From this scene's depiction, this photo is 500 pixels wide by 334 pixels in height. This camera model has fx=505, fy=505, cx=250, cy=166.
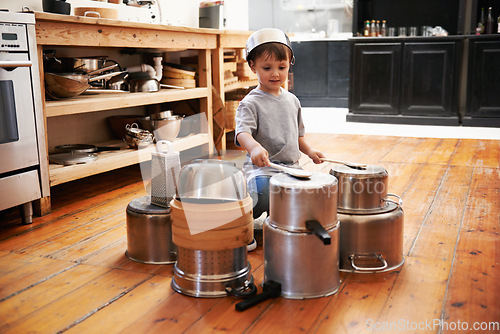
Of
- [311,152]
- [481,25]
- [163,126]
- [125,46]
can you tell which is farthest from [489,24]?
[311,152]

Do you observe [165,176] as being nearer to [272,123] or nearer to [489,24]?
[272,123]

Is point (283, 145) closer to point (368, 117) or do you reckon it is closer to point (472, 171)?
point (472, 171)

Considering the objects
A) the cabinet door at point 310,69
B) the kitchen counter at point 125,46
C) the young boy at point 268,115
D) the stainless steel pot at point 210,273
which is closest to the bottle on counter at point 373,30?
the cabinet door at point 310,69

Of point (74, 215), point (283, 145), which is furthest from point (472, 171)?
point (74, 215)

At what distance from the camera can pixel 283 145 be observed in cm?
192

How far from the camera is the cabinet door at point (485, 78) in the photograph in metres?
5.04

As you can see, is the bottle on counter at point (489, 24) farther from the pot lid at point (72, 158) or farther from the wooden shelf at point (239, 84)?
the pot lid at point (72, 158)

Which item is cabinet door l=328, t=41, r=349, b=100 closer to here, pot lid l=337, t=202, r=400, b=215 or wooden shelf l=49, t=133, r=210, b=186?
wooden shelf l=49, t=133, r=210, b=186

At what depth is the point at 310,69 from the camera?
279 inches

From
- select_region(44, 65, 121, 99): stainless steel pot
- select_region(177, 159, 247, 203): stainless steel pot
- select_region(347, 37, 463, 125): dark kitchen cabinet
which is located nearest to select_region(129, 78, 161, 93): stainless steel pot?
select_region(44, 65, 121, 99): stainless steel pot

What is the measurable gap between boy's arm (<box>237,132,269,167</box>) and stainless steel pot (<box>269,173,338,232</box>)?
207 mm

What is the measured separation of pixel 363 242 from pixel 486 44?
14.1 feet

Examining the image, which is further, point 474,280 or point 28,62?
point 28,62

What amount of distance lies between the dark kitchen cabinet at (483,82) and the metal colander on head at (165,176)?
14.3 feet
